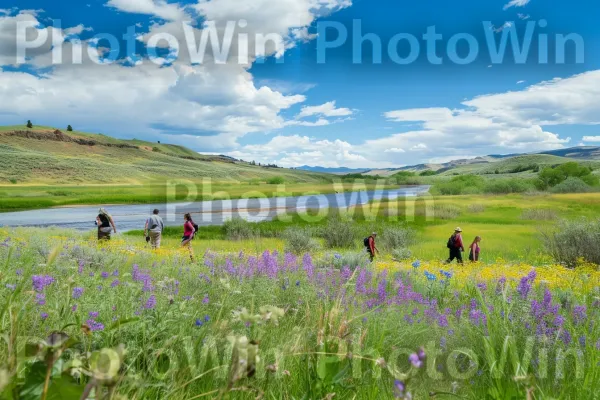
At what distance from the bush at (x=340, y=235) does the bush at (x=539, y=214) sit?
55.4 ft

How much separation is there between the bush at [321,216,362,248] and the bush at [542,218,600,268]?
33.8 ft

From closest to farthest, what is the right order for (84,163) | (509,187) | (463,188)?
(509,187) < (463,188) < (84,163)

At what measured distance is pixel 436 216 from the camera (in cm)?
3934

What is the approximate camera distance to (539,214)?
3622 centimetres

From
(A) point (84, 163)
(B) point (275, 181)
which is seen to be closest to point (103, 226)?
(A) point (84, 163)

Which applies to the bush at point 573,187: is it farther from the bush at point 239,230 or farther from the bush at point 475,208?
the bush at point 239,230

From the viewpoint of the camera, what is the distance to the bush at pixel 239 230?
97.0ft

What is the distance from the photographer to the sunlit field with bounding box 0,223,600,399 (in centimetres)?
129

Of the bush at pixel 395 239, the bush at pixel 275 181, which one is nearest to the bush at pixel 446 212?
the bush at pixel 395 239

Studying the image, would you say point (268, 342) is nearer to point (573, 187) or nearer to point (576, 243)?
point (576, 243)

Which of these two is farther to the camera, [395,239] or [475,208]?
[475,208]

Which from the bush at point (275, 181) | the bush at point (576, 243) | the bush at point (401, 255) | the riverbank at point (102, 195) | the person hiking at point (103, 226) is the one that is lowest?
the bush at point (401, 255)

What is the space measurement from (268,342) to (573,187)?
65562mm

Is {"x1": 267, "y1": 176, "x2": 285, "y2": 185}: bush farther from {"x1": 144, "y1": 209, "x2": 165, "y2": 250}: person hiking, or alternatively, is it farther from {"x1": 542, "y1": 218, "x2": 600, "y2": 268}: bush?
{"x1": 144, "y1": 209, "x2": 165, "y2": 250}: person hiking
